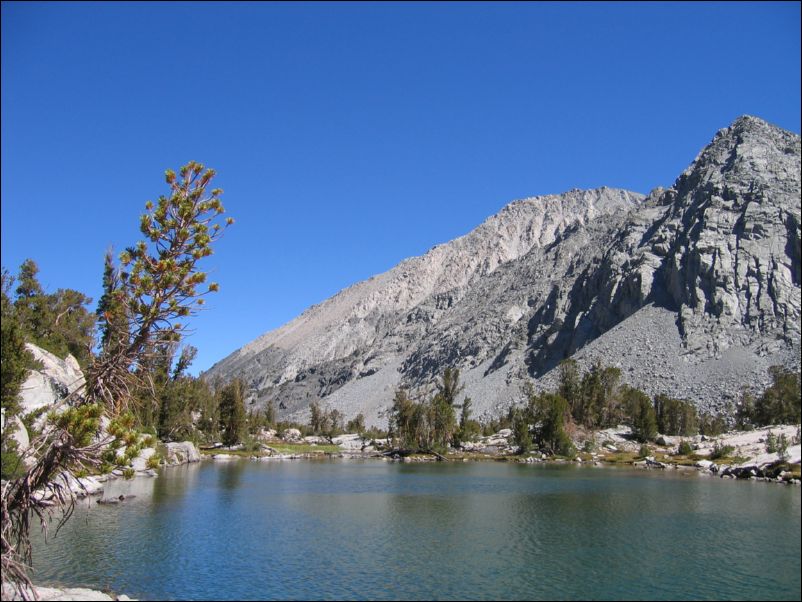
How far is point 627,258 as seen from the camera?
17912 centimetres

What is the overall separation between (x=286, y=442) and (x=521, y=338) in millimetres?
96829

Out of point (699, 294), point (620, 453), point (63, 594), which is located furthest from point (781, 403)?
point (63, 594)

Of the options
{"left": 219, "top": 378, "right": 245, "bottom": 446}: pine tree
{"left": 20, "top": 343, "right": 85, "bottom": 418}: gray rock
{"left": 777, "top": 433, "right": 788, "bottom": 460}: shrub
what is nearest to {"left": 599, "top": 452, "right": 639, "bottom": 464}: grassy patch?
{"left": 777, "top": 433, "right": 788, "bottom": 460}: shrub

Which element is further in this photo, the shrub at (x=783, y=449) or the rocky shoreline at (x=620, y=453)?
the rocky shoreline at (x=620, y=453)

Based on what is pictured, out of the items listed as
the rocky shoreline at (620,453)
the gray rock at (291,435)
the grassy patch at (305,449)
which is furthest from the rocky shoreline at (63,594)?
the gray rock at (291,435)

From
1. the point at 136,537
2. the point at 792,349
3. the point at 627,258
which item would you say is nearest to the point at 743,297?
the point at 792,349

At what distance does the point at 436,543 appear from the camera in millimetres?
34125

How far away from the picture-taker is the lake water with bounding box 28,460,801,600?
25.5m

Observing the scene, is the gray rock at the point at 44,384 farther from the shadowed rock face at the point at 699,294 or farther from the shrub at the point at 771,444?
the shadowed rock face at the point at 699,294

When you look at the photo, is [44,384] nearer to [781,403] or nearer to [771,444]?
[771,444]

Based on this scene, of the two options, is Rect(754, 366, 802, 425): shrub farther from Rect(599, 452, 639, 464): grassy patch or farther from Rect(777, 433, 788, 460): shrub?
Rect(777, 433, 788, 460): shrub

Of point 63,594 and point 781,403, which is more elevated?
point 781,403

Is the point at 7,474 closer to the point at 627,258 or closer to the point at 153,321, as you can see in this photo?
the point at 153,321

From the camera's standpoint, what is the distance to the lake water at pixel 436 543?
1004 inches
